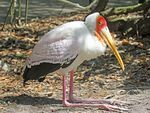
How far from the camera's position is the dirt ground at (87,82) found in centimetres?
484

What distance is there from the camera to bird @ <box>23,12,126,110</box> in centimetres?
468

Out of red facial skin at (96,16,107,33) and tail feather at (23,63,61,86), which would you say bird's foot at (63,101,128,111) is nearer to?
tail feather at (23,63,61,86)

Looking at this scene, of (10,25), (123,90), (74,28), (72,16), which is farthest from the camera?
(72,16)

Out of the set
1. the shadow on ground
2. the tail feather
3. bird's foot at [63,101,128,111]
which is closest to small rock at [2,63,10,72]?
the shadow on ground

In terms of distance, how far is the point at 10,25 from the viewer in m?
8.86

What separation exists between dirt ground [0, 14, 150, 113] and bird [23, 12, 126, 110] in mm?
241

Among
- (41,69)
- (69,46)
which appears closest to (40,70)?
(41,69)

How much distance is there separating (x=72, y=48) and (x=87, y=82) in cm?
108

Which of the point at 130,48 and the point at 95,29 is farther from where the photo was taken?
the point at 130,48

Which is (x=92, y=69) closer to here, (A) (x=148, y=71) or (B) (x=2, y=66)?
(A) (x=148, y=71)

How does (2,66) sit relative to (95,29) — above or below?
below

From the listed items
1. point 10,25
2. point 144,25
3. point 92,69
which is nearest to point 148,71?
point 92,69

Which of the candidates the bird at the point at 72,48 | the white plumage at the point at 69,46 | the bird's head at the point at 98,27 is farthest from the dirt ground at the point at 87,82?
the bird's head at the point at 98,27

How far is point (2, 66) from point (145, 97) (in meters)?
2.19
